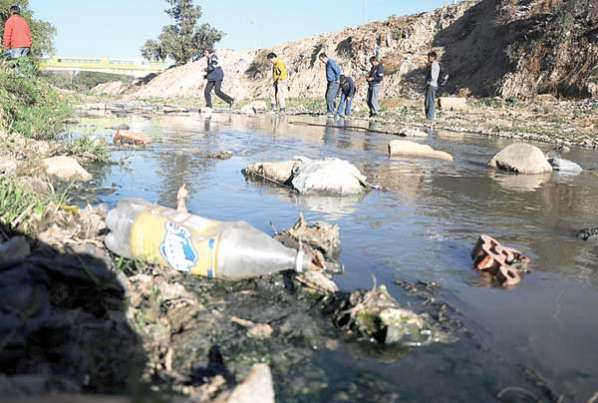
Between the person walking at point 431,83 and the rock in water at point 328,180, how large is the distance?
10.8 metres

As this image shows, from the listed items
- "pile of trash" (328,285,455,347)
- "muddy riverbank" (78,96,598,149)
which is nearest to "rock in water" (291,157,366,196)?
"pile of trash" (328,285,455,347)

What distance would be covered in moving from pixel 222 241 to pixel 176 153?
5.77m

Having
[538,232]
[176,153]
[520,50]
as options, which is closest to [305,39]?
[520,50]

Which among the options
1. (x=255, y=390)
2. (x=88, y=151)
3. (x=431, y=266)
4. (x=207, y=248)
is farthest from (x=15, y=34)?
(x=255, y=390)

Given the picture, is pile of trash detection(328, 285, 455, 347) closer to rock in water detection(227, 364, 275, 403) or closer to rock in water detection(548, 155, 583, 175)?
rock in water detection(227, 364, 275, 403)

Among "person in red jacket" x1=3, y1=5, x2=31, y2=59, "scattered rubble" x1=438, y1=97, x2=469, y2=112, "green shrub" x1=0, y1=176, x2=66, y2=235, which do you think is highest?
"person in red jacket" x1=3, y1=5, x2=31, y2=59

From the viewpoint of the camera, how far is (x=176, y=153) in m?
8.35

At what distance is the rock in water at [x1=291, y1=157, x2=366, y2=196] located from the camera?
5723 millimetres

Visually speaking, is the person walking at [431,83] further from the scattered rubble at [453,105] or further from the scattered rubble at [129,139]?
the scattered rubble at [129,139]

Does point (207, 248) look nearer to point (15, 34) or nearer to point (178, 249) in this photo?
point (178, 249)

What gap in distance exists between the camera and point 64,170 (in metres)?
5.49

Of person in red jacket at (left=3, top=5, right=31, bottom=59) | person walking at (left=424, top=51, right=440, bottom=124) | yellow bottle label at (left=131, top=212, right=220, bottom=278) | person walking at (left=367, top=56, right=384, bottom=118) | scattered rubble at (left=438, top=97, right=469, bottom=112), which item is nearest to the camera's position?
yellow bottle label at (left=131, top=212, right=220, bottom=278)

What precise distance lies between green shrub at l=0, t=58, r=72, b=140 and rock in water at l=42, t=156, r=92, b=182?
1381mm

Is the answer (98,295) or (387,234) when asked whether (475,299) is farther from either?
(98,295)
